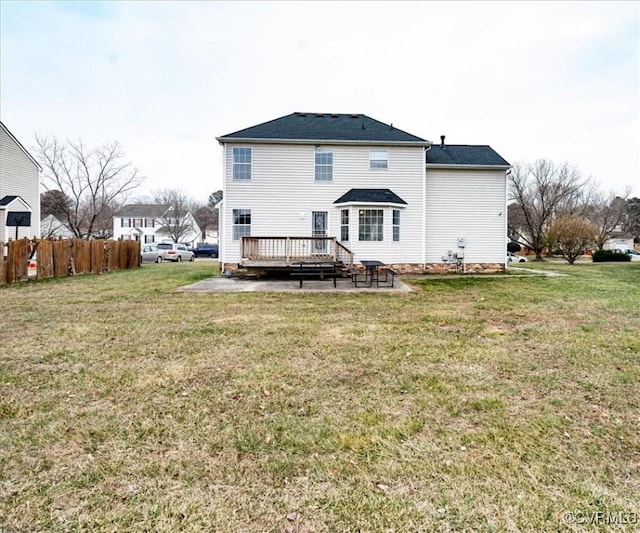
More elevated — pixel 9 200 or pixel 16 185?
pixel 16 185

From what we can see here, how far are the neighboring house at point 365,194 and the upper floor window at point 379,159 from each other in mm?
41

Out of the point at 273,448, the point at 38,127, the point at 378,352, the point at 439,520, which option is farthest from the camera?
the point at 38,127

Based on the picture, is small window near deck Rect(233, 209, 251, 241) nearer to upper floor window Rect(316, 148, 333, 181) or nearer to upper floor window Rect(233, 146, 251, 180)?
upper floor window Rect(233, 146, 251, 180)

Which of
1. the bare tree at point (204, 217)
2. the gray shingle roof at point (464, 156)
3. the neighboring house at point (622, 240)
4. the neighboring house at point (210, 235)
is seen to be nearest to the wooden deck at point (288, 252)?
the gray shingle roof at point (464, 156)

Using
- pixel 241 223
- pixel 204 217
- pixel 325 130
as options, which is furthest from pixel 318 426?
pixel 204 217

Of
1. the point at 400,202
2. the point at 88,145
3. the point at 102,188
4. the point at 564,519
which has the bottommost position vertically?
the point at 564,519

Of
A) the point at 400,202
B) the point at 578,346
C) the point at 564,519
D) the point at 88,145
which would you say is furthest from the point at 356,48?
the point at 88,145

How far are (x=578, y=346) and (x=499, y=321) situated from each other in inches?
68.8

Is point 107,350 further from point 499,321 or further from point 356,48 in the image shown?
point 356,48

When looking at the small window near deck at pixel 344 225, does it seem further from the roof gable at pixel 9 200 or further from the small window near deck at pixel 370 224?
the roof gable at pixel 9 200

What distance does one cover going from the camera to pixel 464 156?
17328mm

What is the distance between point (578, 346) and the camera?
5.27 m

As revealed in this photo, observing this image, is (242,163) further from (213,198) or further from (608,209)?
(213,198)

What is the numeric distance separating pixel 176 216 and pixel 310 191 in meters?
42.2
